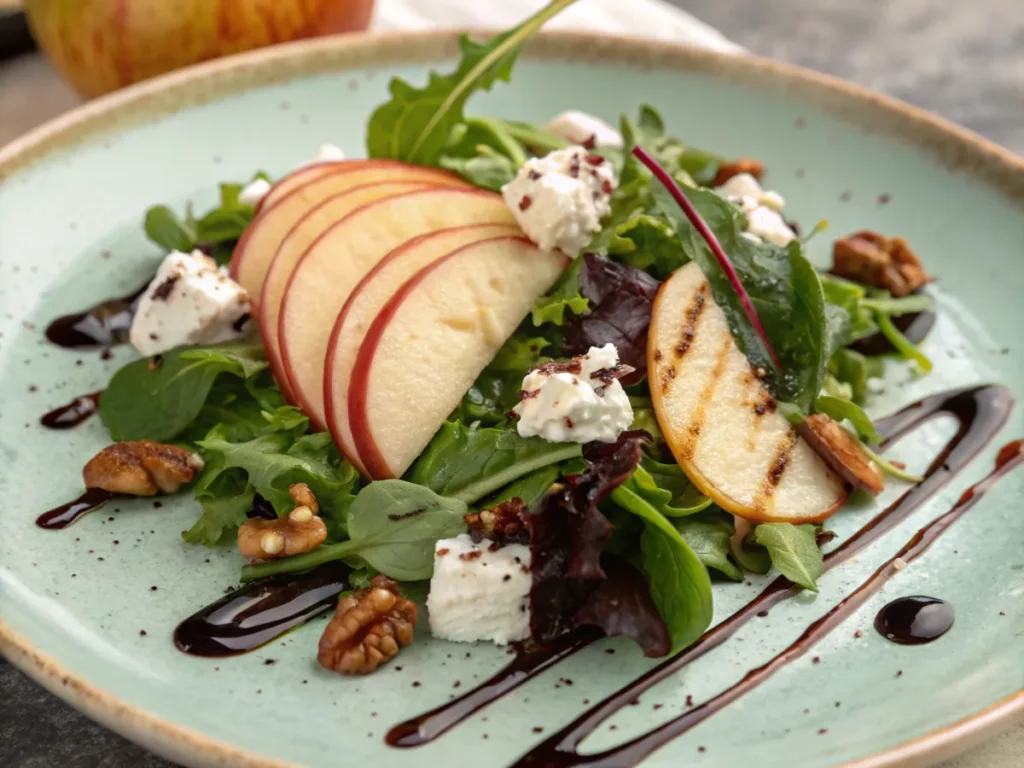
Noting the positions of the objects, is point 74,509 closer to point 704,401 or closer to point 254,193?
point 254,193

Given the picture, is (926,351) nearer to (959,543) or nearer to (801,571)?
(959,543)

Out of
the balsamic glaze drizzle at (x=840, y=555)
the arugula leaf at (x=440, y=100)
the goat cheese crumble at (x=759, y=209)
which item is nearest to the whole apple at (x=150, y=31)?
the arugula leaf at (x=440, y=100)

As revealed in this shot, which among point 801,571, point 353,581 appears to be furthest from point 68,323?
point 801,571

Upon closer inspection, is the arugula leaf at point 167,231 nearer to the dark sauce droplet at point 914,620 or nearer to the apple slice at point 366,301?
the apple slice at point 366,301

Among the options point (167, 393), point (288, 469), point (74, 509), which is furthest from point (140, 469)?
point (288, 469)

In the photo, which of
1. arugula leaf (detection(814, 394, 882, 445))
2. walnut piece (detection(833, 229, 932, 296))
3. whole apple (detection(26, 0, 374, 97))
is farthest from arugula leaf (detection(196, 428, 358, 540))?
whole apple (detection(26, 0, 374, 97))
